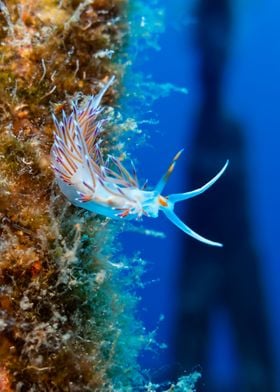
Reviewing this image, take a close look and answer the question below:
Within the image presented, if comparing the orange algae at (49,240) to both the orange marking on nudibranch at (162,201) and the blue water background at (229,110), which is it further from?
the orange marking on nudibranch at (162,201)


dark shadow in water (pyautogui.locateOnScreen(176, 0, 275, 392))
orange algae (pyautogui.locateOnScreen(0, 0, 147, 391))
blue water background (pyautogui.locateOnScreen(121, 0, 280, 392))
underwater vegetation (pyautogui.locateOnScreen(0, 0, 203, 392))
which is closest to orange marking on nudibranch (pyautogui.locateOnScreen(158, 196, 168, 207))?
underwater vegetation (pyautogui.locateOnScreen(0, 0, 203, 392))

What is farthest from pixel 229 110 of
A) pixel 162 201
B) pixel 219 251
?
pixel 162 201

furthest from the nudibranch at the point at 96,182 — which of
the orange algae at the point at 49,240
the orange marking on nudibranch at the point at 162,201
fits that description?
the orange algae at the point at 49,240

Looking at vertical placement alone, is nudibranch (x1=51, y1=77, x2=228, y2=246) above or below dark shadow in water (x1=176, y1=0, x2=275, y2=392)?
below

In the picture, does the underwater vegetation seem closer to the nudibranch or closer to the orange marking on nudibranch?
the nudibranch

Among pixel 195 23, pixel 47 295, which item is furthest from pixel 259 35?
pixel 47 295
